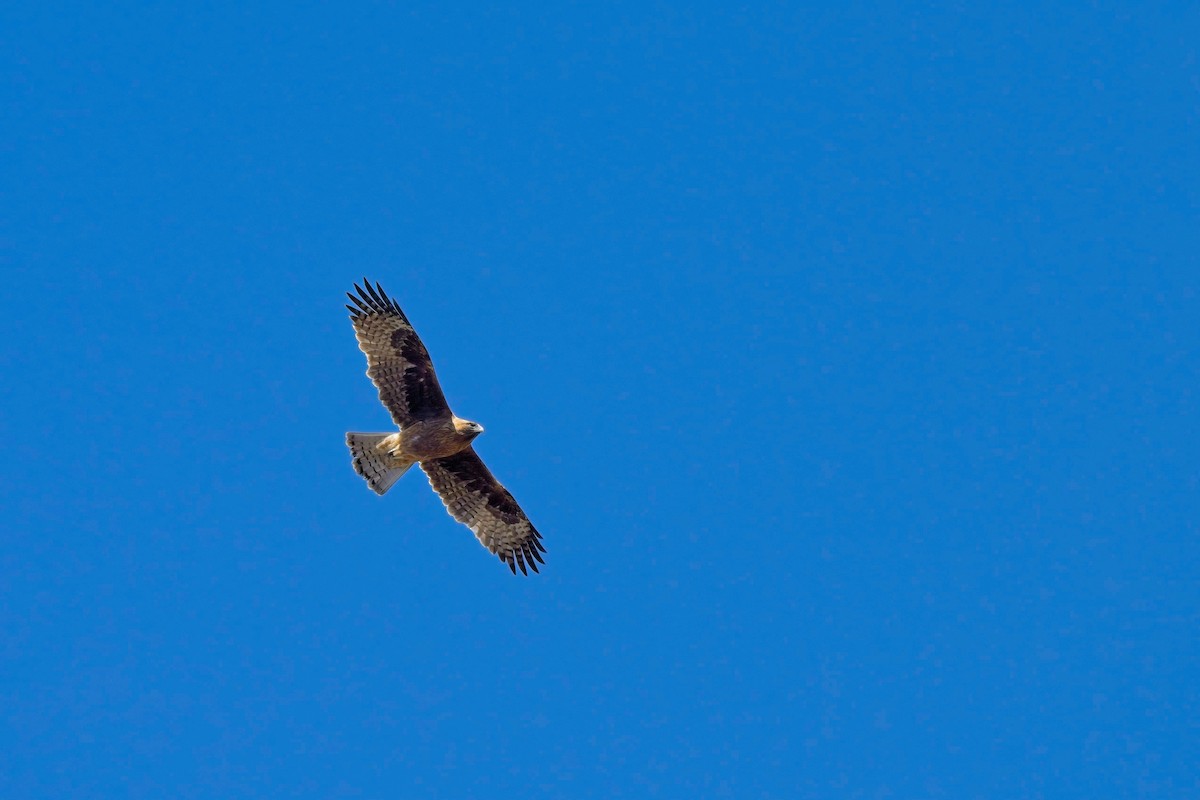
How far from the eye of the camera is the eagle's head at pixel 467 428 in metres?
15.7

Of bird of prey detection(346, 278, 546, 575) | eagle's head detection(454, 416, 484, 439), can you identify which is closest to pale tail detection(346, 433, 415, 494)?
bird of prey detection(346, 278, 546, 575)

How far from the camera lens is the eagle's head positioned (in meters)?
15.7

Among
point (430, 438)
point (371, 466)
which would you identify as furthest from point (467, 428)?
point (371, 466)

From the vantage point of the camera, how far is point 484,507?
55.9 feet

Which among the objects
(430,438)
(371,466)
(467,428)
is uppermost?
(467,428)

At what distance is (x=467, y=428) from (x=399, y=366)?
1.14 metres

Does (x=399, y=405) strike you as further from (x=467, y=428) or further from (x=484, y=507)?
(x=484, y=507)

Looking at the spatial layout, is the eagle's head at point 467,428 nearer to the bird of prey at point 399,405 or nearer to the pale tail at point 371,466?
the bird of prey at point 399,405

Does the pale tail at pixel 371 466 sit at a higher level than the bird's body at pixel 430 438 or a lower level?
lower

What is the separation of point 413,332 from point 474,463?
1.90 m

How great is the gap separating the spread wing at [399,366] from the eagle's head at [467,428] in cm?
23

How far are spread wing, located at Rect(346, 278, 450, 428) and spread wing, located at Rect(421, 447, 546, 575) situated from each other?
33.7 inches

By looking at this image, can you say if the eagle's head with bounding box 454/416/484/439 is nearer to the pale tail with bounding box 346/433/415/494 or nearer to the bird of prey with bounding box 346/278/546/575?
the bird of prey with bounding box 346/278/546/575

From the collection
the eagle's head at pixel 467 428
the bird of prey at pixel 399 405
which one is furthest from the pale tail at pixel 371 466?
the eagle's head at pixel 467 428
